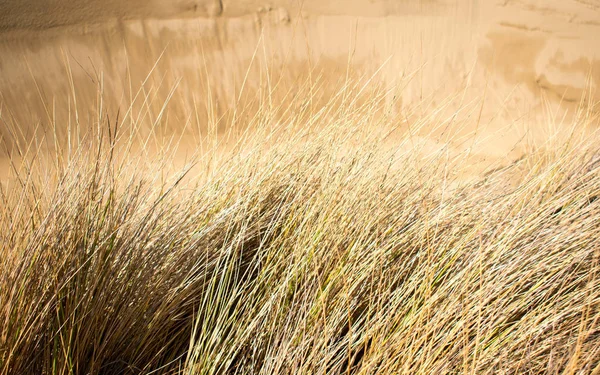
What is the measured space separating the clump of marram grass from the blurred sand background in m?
1.51

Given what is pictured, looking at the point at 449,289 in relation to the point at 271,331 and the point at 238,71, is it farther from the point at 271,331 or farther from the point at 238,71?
the point at 238,71

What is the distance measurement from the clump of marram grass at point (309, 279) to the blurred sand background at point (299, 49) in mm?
1513

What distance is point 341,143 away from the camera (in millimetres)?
1309

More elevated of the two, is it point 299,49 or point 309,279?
point 299,49

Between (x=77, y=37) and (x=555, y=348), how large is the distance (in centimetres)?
256

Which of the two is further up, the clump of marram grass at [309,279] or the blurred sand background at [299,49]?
the blurred sand background at [299,49]

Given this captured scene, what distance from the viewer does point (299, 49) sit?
2711 mm

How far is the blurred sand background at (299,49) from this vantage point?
257 cm

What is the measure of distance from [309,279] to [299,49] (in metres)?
1.95

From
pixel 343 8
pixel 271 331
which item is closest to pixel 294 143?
pixel 271 331

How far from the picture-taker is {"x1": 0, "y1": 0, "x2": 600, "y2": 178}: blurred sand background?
2572mm

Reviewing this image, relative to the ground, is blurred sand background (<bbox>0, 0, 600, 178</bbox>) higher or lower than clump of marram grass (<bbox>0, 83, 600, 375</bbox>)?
higher

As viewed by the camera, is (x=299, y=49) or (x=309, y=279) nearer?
→ (x=309, y=279)

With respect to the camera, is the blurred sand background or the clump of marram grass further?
the blurred sand background
